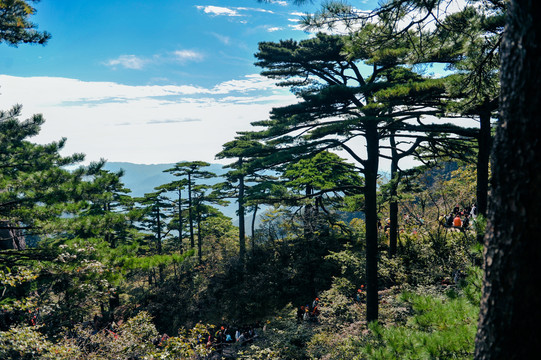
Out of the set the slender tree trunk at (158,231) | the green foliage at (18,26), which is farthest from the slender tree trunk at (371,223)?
the slender tree trunk at (158,231)

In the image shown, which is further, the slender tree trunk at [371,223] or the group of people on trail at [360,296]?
the group of people on trail at [360,296]

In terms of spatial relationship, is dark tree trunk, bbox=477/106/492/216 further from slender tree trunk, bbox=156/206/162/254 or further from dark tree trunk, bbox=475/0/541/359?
slender tree trunk, bbox=156/206/162/254

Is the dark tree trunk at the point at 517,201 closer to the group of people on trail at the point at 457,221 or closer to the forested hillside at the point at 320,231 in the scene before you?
the forested hillside at the point at 320,231

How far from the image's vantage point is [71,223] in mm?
7398

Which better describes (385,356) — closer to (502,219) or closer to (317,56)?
(502,219)

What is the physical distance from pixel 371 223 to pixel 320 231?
8648 mm

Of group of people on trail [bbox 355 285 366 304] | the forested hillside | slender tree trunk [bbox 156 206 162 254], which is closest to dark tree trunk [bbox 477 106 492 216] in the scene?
the forested hillside

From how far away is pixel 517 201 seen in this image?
1.79m

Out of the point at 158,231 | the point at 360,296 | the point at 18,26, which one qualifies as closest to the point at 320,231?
the point at 360,296

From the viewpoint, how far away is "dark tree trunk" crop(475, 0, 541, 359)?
5.65 ft

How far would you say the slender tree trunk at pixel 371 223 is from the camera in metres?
8.98

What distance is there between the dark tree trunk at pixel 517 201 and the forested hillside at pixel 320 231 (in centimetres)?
20

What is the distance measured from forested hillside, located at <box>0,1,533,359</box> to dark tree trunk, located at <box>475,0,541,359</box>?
20 centimetres

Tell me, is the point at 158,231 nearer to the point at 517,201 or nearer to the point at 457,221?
the point at 457,221
